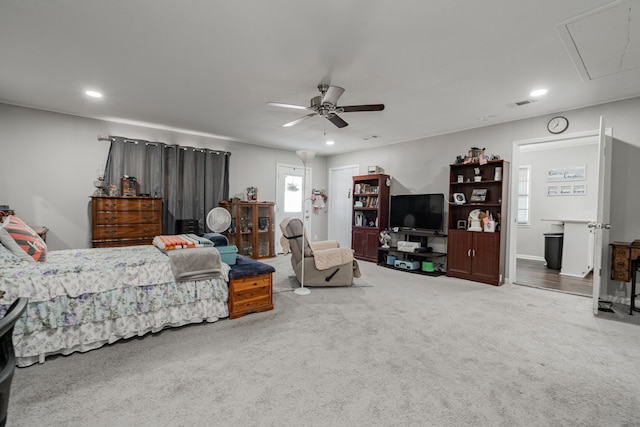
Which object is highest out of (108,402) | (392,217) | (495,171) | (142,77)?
(142,77)

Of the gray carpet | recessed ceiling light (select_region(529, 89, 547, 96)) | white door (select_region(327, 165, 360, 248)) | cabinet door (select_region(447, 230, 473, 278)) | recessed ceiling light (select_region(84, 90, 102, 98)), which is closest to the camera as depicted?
the gray carpet

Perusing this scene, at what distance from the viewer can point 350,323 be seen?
2861 mm

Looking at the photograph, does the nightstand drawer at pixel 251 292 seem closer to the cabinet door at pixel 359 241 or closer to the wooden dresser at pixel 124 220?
the wooden dresser at pixel 124 220

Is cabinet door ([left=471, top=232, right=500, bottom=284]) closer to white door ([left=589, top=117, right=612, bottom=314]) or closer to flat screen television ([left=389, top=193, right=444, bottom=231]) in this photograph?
flat screen television ([left=389, top=193, right=444, bottom=231])

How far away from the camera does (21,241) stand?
2.23 meters

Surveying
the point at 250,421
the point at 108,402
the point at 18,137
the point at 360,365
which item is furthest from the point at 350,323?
the point at 18,137

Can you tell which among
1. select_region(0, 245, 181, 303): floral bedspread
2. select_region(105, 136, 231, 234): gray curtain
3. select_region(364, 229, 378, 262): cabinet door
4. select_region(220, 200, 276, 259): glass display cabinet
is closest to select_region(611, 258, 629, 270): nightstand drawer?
select_region(364, 229, 378, 262): cabinet door

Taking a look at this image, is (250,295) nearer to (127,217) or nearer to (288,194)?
(127,217)

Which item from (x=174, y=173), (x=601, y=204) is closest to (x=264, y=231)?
(x=174, y=173)

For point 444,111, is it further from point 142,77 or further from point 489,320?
point 142,77

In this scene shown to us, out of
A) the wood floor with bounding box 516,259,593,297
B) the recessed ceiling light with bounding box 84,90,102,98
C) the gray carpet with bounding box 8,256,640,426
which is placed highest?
the recessed ceiling light with bounding box 84,90,102,98

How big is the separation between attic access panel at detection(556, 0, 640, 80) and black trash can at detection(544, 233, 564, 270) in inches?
156

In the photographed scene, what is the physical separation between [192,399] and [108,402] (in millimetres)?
485

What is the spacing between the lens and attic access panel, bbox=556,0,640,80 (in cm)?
201
